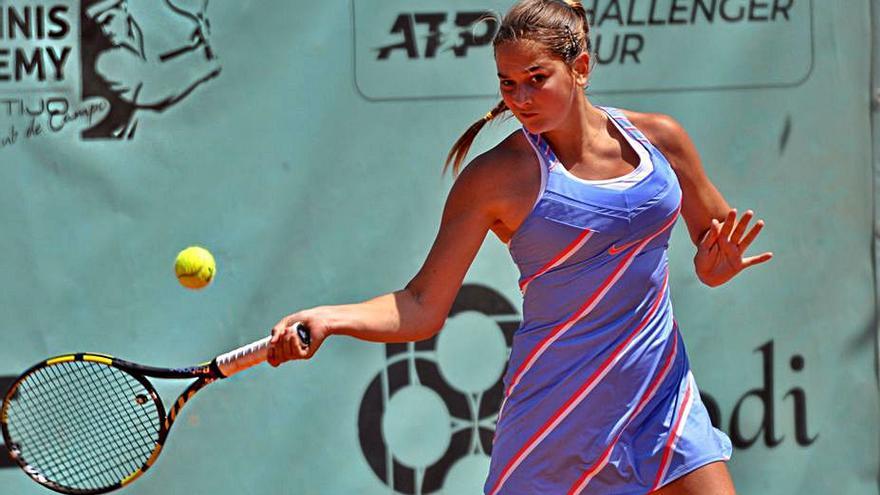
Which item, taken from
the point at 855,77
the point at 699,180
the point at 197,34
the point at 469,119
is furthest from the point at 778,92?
the point at 197,34

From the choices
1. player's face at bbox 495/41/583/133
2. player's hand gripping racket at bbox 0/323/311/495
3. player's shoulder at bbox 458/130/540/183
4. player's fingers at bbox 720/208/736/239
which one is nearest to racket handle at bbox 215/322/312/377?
player's shoulder at bbox 458/130/540/183

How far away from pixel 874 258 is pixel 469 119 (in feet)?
4.42

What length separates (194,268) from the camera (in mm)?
4090

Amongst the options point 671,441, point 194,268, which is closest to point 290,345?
point 671,441

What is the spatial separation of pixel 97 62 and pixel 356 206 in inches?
34.5

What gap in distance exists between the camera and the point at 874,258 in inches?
178

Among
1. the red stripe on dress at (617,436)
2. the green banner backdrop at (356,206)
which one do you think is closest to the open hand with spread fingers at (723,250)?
the red stripe on dress at (617,436)

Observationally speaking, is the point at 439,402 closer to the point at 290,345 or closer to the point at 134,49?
the point at 134,49

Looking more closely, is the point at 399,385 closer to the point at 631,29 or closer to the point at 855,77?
the point at 631,29

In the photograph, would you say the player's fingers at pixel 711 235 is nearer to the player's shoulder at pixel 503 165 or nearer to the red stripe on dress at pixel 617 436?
the red stripe on dress at pixel 617 436

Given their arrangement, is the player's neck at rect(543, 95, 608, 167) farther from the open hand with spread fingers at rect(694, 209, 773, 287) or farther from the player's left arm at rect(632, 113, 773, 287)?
the open hand with spread fingers at rect(694, 209, 773, 287)

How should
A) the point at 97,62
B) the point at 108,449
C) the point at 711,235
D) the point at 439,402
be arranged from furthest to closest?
the point at 439,402 < the point at 97,62 < the point at 108,449 < the point at 711,235

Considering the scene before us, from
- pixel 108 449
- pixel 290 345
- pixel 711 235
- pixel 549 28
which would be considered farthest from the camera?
pixel 108 449

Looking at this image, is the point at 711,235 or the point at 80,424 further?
the point at 80,424
